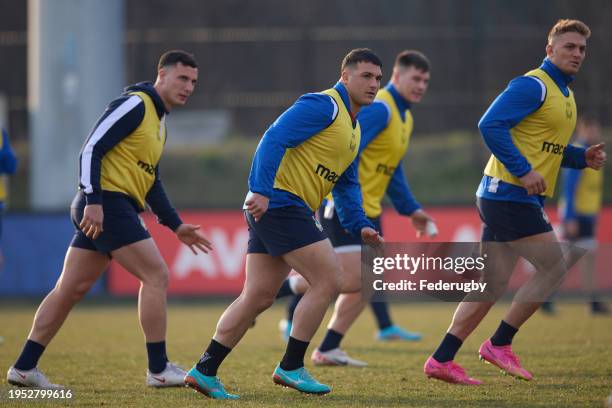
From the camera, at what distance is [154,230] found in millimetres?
16047

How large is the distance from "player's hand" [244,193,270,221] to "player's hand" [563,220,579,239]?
8.58 m

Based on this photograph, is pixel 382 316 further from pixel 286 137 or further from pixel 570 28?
pixel 286 137

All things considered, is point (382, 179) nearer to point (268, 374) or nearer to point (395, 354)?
point (395, 354)

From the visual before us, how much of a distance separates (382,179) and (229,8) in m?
13.5

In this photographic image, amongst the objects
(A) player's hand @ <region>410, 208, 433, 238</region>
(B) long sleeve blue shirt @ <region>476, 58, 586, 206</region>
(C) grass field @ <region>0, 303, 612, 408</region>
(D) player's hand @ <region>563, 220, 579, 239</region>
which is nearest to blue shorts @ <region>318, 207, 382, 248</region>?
(A) player's hand @ <region>410, 208, 433, 238</region>

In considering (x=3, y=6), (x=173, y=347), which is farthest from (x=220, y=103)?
(x=173, y=347)

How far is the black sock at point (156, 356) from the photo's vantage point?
7.17 meters

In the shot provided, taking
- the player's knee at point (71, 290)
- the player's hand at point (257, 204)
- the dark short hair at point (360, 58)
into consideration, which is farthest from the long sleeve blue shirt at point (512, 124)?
the player's knee at point (71, 290)

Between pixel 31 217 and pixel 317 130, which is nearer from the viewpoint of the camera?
pixel 317 130

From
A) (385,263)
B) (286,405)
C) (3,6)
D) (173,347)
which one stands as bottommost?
(173,347)

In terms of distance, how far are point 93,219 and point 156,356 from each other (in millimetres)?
1107

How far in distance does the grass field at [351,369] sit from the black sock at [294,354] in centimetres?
20

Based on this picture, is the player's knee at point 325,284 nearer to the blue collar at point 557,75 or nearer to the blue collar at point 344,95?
the blue collar at point 344,95

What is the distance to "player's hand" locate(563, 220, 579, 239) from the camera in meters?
14.1
